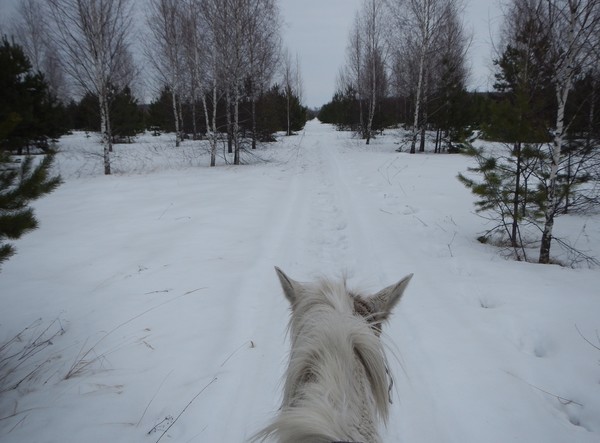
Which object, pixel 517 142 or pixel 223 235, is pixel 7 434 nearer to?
pixel 223 235

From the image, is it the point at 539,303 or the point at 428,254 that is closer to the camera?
the point at 539,303

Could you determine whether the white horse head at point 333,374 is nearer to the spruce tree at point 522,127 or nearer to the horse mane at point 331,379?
the horse mane at point 331,379

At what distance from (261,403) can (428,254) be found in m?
3.78

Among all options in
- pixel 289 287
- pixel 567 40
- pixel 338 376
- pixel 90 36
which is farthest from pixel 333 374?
pixel 90 36

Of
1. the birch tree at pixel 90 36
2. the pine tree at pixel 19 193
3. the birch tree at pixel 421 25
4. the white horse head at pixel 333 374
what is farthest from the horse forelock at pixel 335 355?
the birch tree at pixel 421 25

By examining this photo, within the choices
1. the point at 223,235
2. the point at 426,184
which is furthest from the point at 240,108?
the point at 223,235

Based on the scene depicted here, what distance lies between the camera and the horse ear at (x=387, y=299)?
1.43 meters

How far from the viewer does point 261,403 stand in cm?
226

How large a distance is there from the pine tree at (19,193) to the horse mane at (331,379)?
207 cm

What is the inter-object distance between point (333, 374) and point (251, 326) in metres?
2.36

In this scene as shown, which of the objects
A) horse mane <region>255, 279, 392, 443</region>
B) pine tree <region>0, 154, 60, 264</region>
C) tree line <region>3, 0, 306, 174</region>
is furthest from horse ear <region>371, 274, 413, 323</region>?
tree line <region>3, 0, 306, 174</region>

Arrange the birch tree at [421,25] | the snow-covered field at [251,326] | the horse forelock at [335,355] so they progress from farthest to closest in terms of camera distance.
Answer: the birch tree at [421,25], the snow-covered field at [251,326], the horse forelock at [335,355]

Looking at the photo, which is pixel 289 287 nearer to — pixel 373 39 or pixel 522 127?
pixel 522 127

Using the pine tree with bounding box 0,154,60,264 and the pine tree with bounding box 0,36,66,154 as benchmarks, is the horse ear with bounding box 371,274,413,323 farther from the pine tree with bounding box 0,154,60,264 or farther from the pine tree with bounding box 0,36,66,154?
the pine tree with bounding box 0,36,66,154
